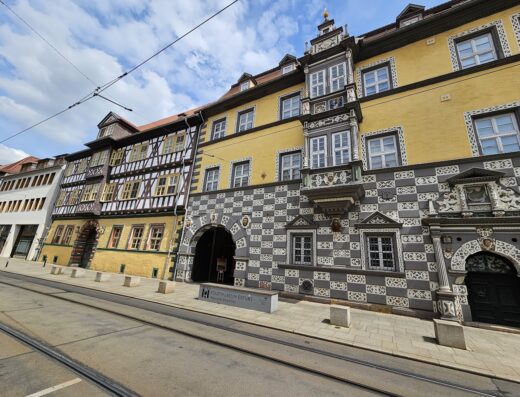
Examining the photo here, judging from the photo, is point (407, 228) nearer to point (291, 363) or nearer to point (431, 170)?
point (431, 170)

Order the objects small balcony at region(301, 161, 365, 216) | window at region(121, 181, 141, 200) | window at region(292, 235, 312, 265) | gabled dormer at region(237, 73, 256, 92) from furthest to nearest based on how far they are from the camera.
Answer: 1. window at region(121, 181, 141, 200)
2. gabled dormer at region(237, 73, 256, 92)
3. window at region(292, 235, 312, 265)
4. small balcony at region(301, 161, 365, 216)

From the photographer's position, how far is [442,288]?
26.6 feet

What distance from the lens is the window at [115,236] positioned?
18.8 m

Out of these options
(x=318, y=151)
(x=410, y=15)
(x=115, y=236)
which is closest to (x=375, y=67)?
(x=410, y=15)

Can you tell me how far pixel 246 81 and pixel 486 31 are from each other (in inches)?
523

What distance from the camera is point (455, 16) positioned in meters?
10.5

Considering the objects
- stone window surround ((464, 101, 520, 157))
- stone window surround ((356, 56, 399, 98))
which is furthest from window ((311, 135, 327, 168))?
stone window surround ((464, 101, 520, 157))

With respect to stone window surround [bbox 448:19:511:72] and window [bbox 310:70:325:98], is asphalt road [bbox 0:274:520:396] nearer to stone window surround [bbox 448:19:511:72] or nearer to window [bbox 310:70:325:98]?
window [bbox 310:70:325:98]

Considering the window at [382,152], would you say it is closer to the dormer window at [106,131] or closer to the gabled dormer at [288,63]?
the gabled dormer at [288,63]

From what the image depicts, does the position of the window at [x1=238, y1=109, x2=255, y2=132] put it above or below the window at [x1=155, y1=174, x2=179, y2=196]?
above

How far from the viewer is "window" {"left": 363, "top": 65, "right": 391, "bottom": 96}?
1166cm

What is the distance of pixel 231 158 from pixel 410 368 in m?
13.2

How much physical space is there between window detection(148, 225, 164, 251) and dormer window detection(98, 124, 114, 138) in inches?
503

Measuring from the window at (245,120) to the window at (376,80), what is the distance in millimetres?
7046
